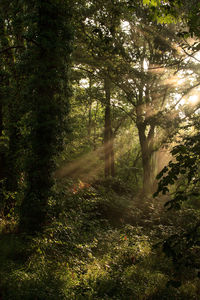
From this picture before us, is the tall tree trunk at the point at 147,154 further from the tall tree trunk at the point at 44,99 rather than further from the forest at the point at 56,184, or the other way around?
the tall tree trunk at the point at 44,99

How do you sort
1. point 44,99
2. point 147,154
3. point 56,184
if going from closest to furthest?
point 44,99 → point 56,184 → point 147,154

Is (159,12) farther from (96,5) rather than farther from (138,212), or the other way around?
(138,212)

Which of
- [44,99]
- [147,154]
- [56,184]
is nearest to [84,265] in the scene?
[56,184]

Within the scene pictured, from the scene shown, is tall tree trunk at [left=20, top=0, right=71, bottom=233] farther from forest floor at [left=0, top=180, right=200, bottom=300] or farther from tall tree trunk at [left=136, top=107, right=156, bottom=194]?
tall tree trunk at [left=136, top=107, right=156, bottom=194]

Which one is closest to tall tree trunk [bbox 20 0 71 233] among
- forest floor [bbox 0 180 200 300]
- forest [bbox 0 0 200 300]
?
forest [bbox 0 0 200 300]

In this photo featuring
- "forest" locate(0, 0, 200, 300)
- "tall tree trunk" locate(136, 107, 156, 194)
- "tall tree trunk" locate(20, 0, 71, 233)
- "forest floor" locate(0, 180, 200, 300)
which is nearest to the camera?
"forest" locate(0, 0, 200, 300)

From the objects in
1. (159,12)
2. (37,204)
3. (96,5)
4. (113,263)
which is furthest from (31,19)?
(113,263)

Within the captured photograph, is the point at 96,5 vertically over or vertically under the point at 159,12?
over

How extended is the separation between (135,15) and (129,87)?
12.8 ft

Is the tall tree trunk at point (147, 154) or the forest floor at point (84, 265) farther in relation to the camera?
the tall tree trunk at point (147, 154)

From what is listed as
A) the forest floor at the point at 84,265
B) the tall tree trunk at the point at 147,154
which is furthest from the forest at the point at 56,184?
the tall tree trunk at the point at 147,154

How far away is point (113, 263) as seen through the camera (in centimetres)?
618

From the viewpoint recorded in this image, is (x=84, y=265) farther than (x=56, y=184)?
No

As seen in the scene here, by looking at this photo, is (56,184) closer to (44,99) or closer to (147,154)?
(44,99)
